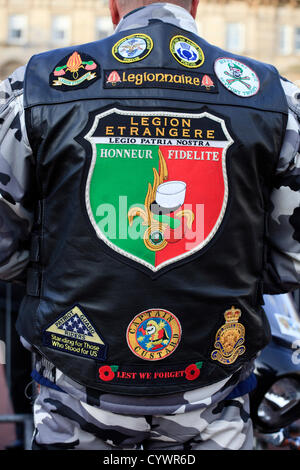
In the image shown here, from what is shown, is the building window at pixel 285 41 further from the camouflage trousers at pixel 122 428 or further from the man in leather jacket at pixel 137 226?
the camouflage trousers at pixel 122 428

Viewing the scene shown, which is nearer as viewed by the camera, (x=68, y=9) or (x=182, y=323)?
(x=182, y=323)

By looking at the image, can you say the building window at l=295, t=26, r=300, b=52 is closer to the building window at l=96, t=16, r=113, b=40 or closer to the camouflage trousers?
the building window at l=96, t=16, r=113, b=40

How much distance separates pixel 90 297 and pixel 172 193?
35cm

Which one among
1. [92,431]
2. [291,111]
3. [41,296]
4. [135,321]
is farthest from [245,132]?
[92,431]

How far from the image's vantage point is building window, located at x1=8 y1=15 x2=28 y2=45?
24.0 m

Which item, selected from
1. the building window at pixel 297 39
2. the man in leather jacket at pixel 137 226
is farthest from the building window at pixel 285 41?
the man in leather jacket at pixel 137 226

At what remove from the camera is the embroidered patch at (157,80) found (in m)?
1.61

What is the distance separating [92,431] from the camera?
5.28ft

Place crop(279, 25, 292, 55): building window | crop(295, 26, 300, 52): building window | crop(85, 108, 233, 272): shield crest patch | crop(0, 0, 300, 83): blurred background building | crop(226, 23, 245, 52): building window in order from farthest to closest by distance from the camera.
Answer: crop(295, 26, 300, 52): building window
crop(279, 25, 292, 55): building window
crop(226, 23, 245, 52): building window
crop(0, 0, 300, 83): blurred background building
crop(85, 108, 233, 272): shield crest patch

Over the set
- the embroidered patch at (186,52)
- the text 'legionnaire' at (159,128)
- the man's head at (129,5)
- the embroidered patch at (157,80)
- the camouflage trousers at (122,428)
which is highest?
the man's head at (129,5)

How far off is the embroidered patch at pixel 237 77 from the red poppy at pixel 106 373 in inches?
32.8

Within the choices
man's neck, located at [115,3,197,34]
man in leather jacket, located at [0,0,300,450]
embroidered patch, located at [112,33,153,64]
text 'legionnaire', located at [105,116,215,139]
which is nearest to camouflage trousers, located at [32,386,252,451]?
man in leather jacket, located at [0,0,300,450]

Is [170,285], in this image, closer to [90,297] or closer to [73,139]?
[90,297]
